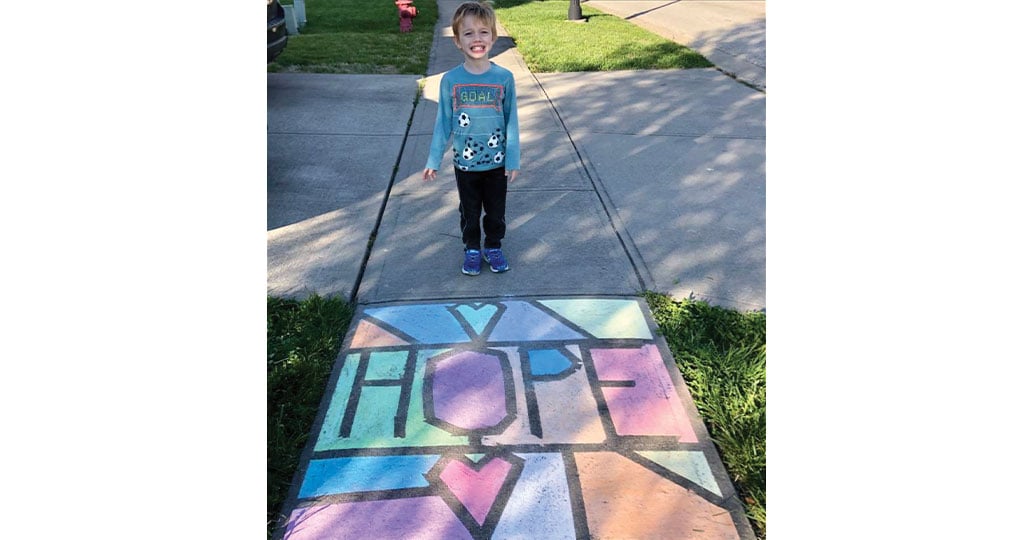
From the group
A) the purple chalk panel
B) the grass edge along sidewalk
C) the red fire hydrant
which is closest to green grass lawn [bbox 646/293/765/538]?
the grass edge along sidewalk

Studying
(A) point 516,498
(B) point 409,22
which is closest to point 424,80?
(B) point 409,22

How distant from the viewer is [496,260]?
432 cm

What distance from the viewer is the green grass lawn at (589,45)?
1015 cm

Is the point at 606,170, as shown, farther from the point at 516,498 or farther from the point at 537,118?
the point at 516,498

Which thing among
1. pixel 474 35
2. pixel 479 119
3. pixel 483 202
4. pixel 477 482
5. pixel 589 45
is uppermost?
pixel 474 35

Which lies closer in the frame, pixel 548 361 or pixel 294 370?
pixel 294 370

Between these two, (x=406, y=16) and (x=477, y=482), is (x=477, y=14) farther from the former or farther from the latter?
(x=406, y=16)

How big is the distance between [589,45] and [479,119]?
8.13 metres

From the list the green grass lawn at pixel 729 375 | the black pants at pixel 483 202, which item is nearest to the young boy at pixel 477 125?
the black pants at pixel 483 202

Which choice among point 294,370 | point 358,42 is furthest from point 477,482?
point 358,42

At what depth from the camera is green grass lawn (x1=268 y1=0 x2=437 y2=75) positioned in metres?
10.2

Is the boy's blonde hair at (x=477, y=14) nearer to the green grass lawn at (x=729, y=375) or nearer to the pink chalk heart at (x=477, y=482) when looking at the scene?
the green grass lawn at (x=729, y=375)

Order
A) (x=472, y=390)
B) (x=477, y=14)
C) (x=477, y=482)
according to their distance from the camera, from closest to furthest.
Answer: (x=477, y=482) → (x=472, y=390) → (x=477, y=14)

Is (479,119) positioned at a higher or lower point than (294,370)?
higher
